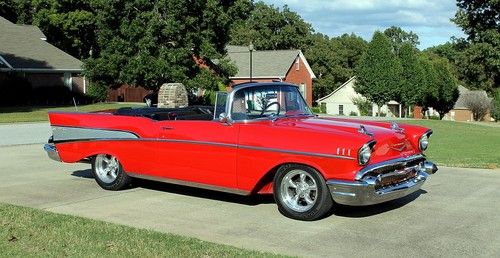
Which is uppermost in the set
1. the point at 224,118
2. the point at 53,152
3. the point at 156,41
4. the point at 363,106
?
the point at 156,41

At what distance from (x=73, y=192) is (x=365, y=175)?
14.2ft

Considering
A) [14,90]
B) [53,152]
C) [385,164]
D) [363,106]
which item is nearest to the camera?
[385,164]

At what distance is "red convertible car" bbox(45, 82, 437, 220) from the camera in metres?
6.25

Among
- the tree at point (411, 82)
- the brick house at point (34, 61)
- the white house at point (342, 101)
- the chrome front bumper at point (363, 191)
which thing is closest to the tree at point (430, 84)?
the tree at point (411, 82)

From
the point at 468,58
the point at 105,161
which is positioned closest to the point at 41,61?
the point at 468,58

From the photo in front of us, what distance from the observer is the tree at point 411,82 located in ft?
171

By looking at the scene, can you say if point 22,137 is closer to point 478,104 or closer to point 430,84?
point 430,84

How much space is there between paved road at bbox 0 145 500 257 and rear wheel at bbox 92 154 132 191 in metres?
0.14

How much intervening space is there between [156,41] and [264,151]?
29436 mm

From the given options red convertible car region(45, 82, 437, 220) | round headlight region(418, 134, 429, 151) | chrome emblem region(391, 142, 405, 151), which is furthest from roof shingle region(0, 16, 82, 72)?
chrome emblem region(391, 142, 405, 151)

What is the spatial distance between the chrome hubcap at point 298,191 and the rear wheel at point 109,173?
2.68 m

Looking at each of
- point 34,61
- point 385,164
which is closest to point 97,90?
point 34,61

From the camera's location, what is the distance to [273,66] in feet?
179

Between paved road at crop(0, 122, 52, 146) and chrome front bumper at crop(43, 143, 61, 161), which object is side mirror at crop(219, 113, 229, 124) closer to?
chrome front bumper at crop(43, 143, 61, 161)
